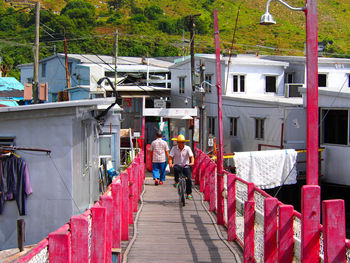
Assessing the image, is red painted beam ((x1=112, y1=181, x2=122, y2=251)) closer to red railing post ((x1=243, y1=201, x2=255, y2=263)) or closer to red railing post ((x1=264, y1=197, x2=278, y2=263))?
red railing post ((x1=243, y1=201, x2=255, y2=263))

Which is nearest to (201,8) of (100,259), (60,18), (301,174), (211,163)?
(60,18)

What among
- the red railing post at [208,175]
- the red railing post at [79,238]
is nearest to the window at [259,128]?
the red railing post at [208,175]

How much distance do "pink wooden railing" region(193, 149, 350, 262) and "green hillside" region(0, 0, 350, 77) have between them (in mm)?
33726

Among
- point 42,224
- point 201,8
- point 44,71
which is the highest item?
point 201,8

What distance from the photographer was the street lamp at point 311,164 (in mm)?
4895

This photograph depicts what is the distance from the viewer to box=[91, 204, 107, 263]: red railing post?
5.57 metres

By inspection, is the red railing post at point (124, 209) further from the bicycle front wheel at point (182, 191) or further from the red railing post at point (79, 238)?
the red railing post at point (79, 238)

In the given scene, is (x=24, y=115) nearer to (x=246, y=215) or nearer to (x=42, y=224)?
(x=42, y=224)

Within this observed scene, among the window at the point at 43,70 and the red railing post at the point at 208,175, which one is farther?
the window at the point at 43,70

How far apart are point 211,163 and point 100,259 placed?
261 inches

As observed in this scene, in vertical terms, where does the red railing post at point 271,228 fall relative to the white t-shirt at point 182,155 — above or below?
below

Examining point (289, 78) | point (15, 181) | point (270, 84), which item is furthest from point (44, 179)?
point (289, 78)

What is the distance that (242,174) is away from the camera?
16641 millimetres

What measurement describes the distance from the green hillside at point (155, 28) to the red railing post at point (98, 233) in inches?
1426
